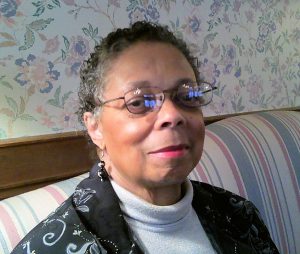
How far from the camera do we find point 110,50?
75cm

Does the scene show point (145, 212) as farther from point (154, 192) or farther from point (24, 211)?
point (24, 211)

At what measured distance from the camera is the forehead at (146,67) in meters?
0.71

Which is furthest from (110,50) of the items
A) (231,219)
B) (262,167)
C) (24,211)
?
(262,167)

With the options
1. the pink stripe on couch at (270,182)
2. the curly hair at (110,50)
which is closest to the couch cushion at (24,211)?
the curly hair at (110,50)

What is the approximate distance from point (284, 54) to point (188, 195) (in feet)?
5.24

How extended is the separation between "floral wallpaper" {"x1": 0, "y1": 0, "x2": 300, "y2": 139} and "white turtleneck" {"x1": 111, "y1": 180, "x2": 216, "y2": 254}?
61 centimetres

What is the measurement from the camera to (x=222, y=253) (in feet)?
2.60

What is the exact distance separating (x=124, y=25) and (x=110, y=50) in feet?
2.43

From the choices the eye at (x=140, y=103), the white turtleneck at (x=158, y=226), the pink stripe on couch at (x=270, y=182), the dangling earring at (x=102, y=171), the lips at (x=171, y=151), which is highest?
the eye at (x=140, y=103)

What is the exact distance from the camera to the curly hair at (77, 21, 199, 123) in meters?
0.75

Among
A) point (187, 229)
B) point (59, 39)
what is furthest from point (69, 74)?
point (187, 229)

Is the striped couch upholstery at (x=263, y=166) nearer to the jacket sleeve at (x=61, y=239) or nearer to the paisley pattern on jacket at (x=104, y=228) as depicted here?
the paisley pattern on jacket at (x=104, y=228)

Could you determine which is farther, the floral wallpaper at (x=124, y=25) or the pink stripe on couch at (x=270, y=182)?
the pink stripe on couch at (x=270, y=182)

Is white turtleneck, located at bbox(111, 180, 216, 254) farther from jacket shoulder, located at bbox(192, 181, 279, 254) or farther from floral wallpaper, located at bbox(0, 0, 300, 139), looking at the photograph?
floral wallpaper, located at bbox(0, 0, 300, 139)
